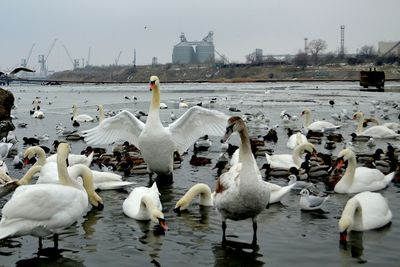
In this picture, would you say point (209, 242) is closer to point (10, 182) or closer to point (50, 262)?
point (50, 262)

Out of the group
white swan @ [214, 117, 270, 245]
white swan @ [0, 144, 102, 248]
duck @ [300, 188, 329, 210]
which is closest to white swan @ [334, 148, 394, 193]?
duck @ [300, 188, 329, 210]

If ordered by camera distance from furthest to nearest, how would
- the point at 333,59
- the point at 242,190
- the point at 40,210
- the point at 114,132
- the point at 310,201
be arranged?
the point at 333,59 < the point at 114,132 < the point at 310,201 < the point at 242,190 < the point at 40,210

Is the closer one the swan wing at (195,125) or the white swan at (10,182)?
the white swan at (10,182)

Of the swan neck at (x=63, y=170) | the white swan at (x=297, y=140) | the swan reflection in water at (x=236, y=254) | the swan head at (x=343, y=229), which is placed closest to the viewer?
the swan reflection in water at (x=236, y=254)

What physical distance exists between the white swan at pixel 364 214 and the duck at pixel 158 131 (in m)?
4.69

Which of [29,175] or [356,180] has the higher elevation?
[29,175]

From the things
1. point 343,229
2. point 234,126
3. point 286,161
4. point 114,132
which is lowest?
point 343,229

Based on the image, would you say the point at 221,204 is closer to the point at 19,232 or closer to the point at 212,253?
the point at 212,253

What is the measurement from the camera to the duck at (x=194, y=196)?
10.0 m

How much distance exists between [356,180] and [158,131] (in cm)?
417

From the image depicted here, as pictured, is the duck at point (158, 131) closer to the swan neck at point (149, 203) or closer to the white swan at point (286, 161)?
the white swan at point (286, 161)

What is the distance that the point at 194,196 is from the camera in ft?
33.2

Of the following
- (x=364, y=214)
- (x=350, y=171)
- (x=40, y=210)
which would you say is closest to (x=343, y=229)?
(x=364, y=214)

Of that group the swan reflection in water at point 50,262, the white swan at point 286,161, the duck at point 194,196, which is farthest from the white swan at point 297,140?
the swan reflection in water at point 50,262
